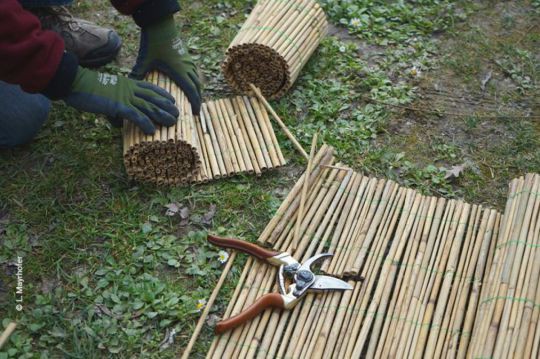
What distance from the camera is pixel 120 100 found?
106 inches

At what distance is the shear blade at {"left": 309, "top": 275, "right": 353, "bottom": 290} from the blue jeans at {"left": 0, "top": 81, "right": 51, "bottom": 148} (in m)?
1.61

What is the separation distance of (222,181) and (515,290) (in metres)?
1.37

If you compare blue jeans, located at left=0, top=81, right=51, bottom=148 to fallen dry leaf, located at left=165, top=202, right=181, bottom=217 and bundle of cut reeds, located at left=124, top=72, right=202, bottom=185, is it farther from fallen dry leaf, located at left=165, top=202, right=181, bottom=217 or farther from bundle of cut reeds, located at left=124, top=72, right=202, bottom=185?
fallen dry leaf, located at left=165, top=202, right=181, bottom=217

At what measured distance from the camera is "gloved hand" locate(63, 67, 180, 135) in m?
2.66

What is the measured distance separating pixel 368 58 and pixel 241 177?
1.24m

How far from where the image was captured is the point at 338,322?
7.51ft

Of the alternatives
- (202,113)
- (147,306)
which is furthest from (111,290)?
(202,113)

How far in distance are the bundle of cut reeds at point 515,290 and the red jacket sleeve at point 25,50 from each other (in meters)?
1.94

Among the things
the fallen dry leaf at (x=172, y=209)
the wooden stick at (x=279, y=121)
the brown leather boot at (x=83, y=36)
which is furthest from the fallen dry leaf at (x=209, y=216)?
the brown leather boot at (x=83, y=36)

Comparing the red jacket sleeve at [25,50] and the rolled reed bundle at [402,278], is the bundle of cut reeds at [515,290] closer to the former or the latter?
the rolled reed bundle at [402,278]

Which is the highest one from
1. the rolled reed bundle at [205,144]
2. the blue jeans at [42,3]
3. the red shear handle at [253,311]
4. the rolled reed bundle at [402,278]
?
the blue jeans at [42,3]

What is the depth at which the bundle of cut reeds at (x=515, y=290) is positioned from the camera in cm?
207

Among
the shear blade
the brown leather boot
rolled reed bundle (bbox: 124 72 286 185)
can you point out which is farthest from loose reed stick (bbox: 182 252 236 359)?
the brown leather boot

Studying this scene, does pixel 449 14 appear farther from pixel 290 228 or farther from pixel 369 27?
pixel 290 228
